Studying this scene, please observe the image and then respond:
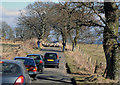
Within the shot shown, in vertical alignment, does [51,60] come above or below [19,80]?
below

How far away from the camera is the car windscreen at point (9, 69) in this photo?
20.9 ft

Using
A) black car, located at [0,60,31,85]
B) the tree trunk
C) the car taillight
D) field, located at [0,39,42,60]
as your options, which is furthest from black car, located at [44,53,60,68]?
the car taillight

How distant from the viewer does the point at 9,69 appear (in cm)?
669

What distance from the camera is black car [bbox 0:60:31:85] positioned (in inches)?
237

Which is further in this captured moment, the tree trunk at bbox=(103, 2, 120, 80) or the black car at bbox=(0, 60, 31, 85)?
the tree trunk at bbox=(103, 2, 120, 80)

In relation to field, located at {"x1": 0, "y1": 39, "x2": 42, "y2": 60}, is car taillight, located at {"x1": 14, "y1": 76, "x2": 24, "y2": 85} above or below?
below

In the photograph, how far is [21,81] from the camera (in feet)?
20.4

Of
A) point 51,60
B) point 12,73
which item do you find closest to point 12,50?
point 51,60

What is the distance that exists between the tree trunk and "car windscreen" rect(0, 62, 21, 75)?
6.14 metres

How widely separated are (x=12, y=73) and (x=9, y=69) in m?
0.44

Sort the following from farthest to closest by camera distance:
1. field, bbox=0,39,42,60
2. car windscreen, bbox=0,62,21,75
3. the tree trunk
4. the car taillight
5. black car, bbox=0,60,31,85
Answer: field, bbox=0,39,42,60
the tree trunk
car windscreen, bbox=0,62,21,75
the car taillight
black car, bbox=0,60,31,85

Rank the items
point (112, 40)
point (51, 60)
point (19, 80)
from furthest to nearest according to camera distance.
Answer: point (51, 60) < point (112, 40) < point (19, 80)

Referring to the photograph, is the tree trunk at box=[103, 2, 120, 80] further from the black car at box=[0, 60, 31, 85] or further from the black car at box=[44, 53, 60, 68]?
the black car at box=[44, 53, 60, 68]

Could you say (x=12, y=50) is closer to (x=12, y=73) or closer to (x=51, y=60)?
(x=51, y=60)
